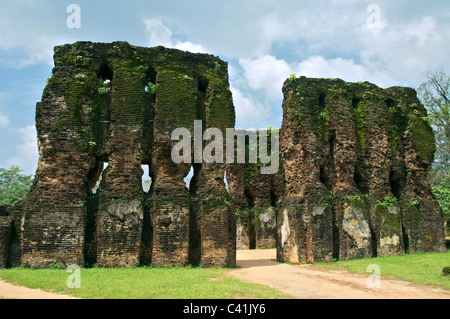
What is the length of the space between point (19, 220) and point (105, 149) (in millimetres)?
3422

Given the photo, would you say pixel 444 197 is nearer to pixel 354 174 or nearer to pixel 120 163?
pixel 354 174

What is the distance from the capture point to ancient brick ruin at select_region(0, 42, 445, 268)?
11703 millimetres

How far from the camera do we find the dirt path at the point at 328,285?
785cm

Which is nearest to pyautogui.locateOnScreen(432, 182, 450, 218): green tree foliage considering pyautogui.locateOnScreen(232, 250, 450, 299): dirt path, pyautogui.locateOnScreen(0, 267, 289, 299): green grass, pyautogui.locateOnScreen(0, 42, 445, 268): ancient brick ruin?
pyautogui.locateOnScreen(0, 42, 445, 268): ancient brick ruin

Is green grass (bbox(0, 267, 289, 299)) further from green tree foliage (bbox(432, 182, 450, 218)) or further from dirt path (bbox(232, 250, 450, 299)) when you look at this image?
green tree foliage (bbox(432, 182, 450, 218))

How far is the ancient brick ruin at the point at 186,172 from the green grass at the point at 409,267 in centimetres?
79

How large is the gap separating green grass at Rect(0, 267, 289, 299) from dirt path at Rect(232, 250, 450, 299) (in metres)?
0.69

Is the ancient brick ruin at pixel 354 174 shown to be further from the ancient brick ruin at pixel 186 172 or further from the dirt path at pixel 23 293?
the dirt path at pixel 23 293

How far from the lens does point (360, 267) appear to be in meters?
12.0

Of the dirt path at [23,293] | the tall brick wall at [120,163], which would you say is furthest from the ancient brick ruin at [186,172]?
the dirt path at [23,293]

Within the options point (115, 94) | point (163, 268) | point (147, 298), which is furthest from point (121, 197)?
point (147, 298)

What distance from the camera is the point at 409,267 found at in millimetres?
11508

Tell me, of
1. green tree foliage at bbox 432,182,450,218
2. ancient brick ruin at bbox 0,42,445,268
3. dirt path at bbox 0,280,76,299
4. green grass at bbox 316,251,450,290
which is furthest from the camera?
green tree foliage at bbox 432,182,450,218

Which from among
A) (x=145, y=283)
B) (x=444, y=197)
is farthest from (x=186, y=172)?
(x=444, y=197)
